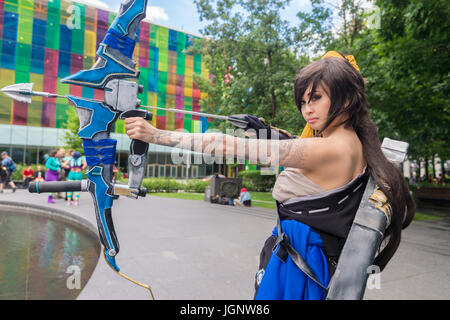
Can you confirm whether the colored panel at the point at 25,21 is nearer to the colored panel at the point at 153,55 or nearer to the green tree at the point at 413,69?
the colored panel at the point at 153,55

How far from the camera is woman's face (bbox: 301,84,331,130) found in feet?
4.75

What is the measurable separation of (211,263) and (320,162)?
11.1ft

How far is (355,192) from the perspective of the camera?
1437 millimetres

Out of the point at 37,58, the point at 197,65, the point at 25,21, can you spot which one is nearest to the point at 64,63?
the point at 37,58

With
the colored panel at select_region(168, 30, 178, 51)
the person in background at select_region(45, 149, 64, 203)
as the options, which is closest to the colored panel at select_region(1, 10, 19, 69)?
the colored panel at select_region(168, 30, 178, 51)

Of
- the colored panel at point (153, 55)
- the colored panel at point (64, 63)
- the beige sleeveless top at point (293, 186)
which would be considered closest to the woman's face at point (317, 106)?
the beige sleeveless top at point (293, 186)

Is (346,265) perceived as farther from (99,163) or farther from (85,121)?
(85,121)

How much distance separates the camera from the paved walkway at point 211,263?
3.24 meters

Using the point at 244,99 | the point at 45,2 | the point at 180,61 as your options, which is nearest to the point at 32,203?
the point at 244,99

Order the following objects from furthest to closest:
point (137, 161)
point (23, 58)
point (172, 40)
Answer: point (172, 40) < point (23, 58) < point (137, 161)

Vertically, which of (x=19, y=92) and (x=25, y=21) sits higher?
(x=25, y=21)

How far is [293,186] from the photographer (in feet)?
4.92

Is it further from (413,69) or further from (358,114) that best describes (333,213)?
(413,69)

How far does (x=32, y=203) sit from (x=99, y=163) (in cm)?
975
